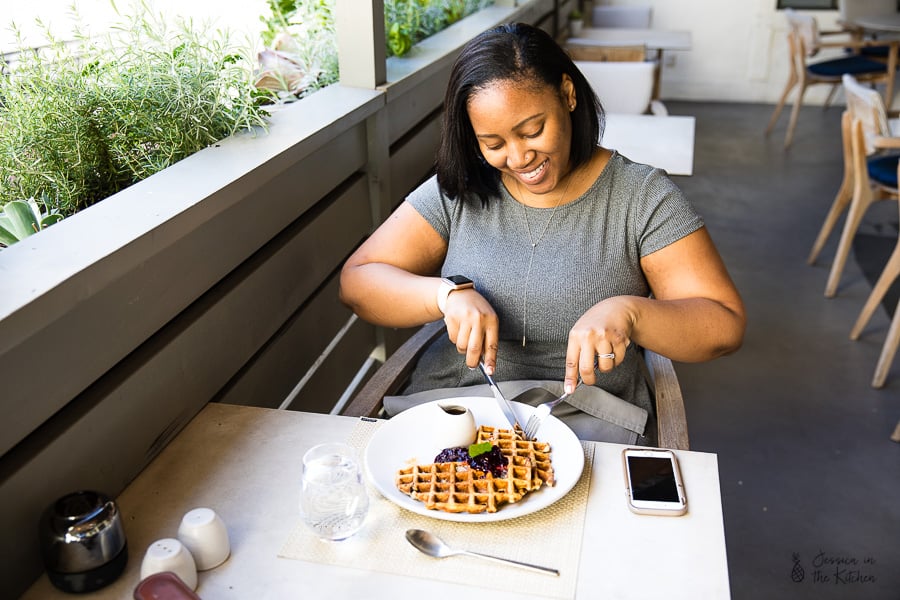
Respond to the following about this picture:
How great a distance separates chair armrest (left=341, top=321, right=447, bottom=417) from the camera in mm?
1582

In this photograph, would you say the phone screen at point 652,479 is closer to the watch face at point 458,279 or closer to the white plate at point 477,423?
the white plate at point 477,423

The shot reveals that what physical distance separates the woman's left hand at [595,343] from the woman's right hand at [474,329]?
0.14 meters

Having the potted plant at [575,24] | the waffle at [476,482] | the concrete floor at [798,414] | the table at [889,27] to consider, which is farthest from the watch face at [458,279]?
the table at [889,27]

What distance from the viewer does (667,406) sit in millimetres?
1557

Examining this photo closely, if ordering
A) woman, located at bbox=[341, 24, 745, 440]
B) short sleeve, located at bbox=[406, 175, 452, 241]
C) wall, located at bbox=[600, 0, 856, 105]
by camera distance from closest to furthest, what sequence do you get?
woman, located at bbox=[341, 24, 745, 440] → short sleeve, located at bbox=[406, 175, 452, 241] → wall, located at bbox=[600, 0, 856, 105]

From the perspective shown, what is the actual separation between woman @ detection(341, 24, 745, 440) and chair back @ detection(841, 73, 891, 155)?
84.8 inches

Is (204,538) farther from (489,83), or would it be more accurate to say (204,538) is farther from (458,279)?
(489,83)

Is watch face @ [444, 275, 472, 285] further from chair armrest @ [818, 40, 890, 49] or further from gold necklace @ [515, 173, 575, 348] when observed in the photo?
chair armrest @ [818, 40, 890, 49]

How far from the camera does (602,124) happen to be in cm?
168

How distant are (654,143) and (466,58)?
1.56 m

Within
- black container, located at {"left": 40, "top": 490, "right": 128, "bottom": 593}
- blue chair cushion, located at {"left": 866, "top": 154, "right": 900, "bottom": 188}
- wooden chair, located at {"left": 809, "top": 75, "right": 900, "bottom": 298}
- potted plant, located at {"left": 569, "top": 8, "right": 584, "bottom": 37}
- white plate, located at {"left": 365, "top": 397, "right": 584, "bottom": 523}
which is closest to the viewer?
black container, located at {"left": 40, "top": 490, "right": 128, "bottom": 593}

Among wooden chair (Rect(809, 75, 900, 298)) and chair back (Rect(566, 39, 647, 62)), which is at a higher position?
chair back (Rect(566, 39, 647, 62))

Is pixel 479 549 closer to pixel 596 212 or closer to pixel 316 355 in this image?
pixel 596 212

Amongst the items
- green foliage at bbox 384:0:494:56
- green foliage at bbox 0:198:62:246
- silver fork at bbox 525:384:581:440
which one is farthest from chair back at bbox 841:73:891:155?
green foliage at bbox 0:198:62:246
